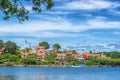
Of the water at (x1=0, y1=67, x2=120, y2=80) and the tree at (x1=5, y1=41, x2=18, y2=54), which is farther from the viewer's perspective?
the tree at (x1=5, y1=41, x2=18, y2=54)

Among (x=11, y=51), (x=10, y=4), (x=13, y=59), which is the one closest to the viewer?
(x=10, y=4)

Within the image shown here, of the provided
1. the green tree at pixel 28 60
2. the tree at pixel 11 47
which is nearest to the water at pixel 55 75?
the green tree at pixel 28 60

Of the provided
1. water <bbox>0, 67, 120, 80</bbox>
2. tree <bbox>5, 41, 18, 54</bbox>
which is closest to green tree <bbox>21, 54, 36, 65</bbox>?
tree <bbox>5, 41, 18, 54</bbox>

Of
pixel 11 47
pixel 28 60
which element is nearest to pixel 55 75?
pixel 28 60

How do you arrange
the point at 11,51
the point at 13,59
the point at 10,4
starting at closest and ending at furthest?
the point at 10,4, the point at 13,59, the point at 11,51

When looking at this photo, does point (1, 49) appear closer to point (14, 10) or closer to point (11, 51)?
point (11, 51)

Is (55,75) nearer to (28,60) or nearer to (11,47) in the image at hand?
(28,60)

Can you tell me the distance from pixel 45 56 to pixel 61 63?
29.6 feet

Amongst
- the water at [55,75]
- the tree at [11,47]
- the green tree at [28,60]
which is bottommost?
the water at [55,75]

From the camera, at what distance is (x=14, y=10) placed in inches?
520

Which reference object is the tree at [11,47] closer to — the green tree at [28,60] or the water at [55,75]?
the green tree at [28,60]

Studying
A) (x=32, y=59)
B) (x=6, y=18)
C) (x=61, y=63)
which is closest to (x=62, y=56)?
(x=61, y=63)

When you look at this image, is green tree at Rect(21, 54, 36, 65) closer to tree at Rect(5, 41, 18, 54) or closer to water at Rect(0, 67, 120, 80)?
tree at Rect(5, 41, 18, 54)

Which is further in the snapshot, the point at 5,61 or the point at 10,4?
the point at 5,61
